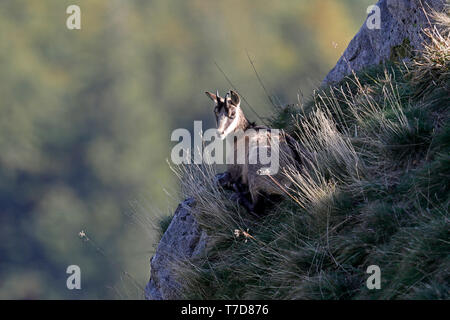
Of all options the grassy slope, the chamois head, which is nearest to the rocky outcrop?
the grassy slope

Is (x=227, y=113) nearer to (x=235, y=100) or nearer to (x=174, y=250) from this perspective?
(x=235, y=100)

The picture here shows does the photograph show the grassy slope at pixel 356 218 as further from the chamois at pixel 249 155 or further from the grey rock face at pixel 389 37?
the grey rock face at pixel 389 37

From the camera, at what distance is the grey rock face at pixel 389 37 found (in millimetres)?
10016

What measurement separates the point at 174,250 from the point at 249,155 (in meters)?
1.68

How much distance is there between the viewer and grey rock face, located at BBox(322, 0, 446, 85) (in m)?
10.0

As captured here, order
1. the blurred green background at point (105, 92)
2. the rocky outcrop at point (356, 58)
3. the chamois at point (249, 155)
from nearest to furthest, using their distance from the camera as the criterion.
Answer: the chamois at point (249, 155)
the rocky outcrop at point (356, 58)
the blurred green background at point (105, 92)

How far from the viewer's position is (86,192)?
229ft

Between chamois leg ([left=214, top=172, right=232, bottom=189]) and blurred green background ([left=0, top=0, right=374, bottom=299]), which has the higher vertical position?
blurred green background ([left=0, top=0, right=374, bottom=299])

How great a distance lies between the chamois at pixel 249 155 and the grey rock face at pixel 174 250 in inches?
27.9

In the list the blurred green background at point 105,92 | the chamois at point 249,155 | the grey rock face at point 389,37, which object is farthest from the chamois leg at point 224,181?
the blurred green background at point 105,92

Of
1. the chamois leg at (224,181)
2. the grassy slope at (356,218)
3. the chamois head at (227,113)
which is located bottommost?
the grassy slope at (356,218)

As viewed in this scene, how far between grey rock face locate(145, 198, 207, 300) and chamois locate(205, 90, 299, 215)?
71 centimetres

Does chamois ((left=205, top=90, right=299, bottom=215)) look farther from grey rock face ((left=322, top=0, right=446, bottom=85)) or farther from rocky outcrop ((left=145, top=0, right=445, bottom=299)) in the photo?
grey rock face ((left=322, top=0, right=446, bottom=85))
